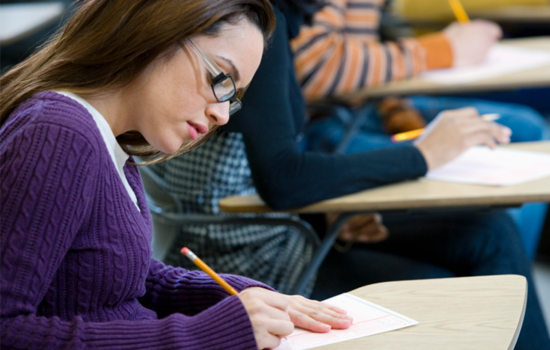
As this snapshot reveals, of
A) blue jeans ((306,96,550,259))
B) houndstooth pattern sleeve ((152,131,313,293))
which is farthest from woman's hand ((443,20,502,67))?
houndstooth pattern sleeve ((152,131,313,293))

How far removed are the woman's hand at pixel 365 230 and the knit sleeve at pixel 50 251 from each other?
3.22 feet

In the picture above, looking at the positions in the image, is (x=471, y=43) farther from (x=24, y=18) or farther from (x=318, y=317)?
(x=24, y=18)

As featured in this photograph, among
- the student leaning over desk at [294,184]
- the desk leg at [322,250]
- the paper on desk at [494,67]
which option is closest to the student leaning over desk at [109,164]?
the student leaning over desk at [294,184]

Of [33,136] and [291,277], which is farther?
[291,277]

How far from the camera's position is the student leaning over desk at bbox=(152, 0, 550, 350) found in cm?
125

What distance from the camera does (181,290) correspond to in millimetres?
972

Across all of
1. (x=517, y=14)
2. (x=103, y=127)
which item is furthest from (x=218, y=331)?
(x=517, y=14)

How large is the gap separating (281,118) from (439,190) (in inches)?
14.4

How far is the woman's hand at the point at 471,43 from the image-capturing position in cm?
241

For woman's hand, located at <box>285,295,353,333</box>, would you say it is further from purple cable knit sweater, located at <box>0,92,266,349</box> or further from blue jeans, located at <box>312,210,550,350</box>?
blue jeans, located at <box>312,210,550,350</box>

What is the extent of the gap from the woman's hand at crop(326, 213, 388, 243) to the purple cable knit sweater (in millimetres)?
936

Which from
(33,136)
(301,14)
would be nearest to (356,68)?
(301,14)

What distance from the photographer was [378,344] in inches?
30.3

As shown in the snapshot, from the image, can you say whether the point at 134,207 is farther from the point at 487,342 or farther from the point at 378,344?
the point at 487,342
